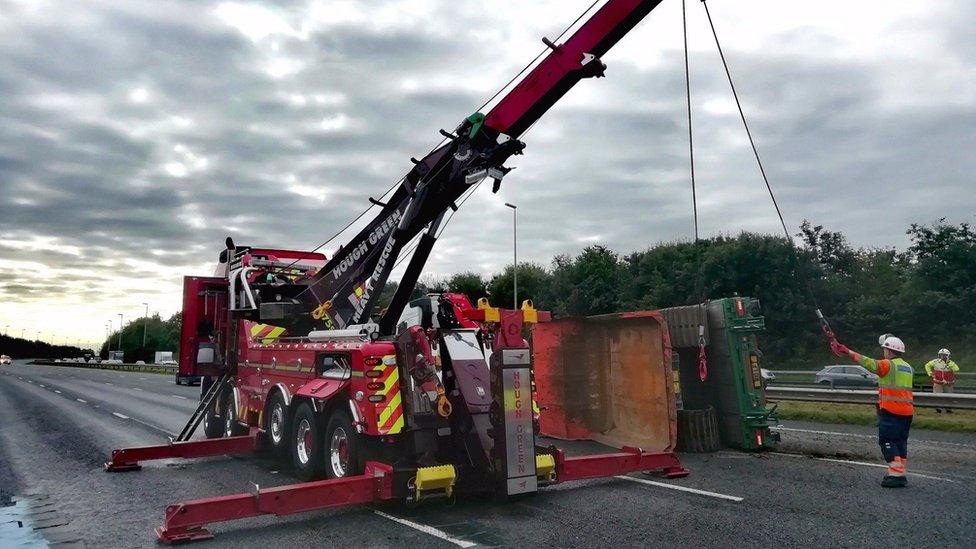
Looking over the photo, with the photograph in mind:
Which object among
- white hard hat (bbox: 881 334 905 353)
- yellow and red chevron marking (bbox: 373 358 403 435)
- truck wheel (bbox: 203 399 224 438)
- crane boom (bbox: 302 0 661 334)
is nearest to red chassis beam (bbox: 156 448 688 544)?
yellow and red chevron marking (bbox: 373 358 403 435)

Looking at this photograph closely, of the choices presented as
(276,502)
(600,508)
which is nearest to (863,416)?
(600,508)

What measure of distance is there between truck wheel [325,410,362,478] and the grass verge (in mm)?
11037

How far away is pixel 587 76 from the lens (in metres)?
7.75

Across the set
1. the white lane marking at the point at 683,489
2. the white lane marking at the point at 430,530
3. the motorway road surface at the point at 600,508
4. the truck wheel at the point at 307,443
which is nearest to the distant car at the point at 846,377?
the motorway road surface at the point at 600,508

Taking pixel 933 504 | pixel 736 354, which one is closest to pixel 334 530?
pixel 933 504

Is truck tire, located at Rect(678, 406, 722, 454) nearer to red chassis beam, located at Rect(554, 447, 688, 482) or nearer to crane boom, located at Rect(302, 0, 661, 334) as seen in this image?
red chassis beam, located at Rect(554, 447, 688, 482)

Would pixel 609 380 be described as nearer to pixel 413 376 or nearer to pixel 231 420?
pixel 413 376

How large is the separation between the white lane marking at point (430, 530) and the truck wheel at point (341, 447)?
0.64 m

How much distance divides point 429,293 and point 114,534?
4476 mm

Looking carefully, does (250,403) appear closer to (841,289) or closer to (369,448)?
(369,448)

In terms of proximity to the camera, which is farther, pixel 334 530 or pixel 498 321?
pixel 498 321

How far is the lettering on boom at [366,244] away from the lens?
9.35 meters

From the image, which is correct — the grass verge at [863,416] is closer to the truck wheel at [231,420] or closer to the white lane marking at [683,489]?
the white lane marking at [683,489]

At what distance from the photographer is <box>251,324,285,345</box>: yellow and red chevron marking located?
1098 cm
